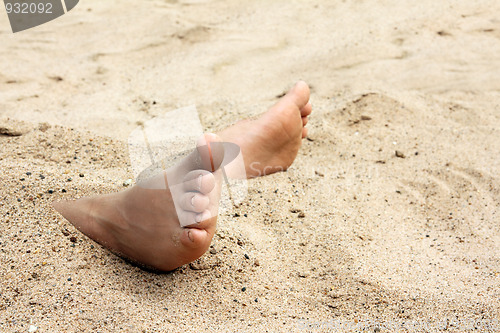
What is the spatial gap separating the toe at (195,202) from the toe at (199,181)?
0.01 meters

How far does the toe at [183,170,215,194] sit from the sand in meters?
0.29

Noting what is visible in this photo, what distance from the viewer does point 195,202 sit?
3.76 ft

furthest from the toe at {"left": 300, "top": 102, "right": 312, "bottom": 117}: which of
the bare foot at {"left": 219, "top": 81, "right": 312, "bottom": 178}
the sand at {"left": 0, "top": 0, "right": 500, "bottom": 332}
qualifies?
the sand at {"left": 0, "top": 0, "right": 500, "bottom": 332}

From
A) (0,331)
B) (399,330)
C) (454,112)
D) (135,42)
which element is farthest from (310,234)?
(135,42)

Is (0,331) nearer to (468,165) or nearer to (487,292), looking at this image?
(487,292)

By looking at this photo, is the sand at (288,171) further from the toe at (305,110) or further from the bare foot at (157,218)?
the toe at (305,110)

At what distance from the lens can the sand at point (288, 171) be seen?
1.22 meters

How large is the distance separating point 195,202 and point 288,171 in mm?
748

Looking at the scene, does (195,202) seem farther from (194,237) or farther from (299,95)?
(299,95)

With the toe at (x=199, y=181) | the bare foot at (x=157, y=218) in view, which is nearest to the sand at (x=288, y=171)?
the bare foot at (x=157, y=218)

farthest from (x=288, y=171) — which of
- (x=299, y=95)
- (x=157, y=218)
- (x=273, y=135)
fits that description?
(x=157, y=218)

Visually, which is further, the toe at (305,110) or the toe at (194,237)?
the toe at (305,110)

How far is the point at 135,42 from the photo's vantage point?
279 cm

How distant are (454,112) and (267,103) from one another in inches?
32.6
